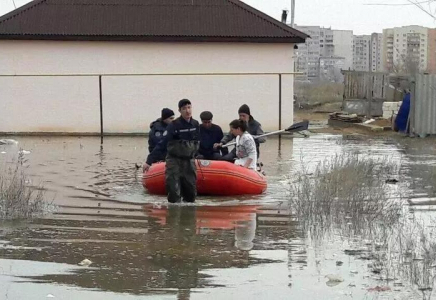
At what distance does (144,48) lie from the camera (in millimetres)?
29859

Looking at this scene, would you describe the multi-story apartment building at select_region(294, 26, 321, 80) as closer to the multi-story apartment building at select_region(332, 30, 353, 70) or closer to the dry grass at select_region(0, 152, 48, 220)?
the multi-story apartment building at select_region(332, 30, 353, 70)

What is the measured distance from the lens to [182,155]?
13.6 m

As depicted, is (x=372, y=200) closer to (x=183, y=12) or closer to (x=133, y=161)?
(x=133, y=161)

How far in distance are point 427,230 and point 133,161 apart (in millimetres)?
10744

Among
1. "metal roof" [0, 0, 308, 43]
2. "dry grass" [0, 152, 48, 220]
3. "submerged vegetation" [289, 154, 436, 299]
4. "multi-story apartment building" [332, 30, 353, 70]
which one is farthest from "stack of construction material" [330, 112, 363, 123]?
"multi-story apartment building" [332, 30, 353, 70]

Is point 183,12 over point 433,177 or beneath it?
over

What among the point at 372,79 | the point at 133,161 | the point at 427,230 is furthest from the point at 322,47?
the point at 427,230

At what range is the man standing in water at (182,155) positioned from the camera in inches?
536

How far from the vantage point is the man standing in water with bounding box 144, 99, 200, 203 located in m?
13.6

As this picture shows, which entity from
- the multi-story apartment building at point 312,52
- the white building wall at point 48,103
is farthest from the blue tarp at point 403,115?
the multi-story apartment building at point 312,52

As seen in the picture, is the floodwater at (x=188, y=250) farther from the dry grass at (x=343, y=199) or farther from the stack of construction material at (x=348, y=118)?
the stack of construction material at (x=348, y=118)

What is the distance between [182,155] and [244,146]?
186 centimetres

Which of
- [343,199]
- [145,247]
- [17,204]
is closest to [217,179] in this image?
[343,199]

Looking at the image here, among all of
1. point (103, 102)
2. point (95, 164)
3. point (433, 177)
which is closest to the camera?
point (433, 177)
